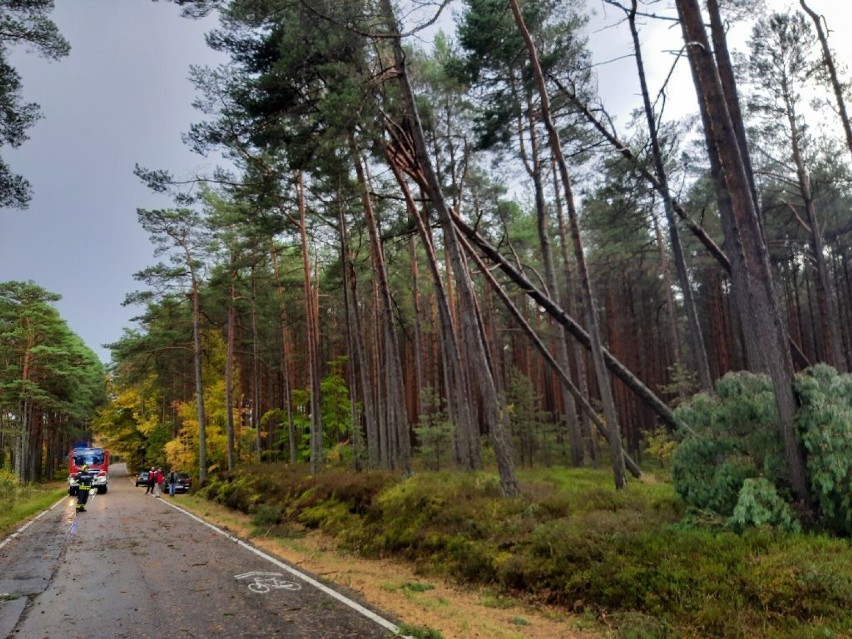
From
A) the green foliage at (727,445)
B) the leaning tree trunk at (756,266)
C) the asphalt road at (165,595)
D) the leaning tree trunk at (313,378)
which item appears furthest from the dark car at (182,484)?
the leaning tree trunk at (756,266)

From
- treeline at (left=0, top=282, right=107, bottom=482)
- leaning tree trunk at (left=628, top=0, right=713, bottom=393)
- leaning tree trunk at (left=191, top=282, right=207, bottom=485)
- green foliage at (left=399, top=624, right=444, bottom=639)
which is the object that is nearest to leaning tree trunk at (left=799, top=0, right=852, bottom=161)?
leaning tree trunk at (left=628, top=0, right=713, bottom=393)

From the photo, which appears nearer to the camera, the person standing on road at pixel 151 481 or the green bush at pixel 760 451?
the green bush at pixel 760 451

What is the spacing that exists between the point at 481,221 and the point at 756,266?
15.4 m

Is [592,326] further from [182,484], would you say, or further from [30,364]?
[30,364]

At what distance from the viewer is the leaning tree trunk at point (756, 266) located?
659 cm

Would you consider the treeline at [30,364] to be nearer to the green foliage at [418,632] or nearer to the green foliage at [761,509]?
the green foliage at [418,632]

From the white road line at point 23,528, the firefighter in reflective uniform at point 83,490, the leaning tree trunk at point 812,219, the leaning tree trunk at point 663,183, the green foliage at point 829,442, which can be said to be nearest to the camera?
the green foliage at point 829,442

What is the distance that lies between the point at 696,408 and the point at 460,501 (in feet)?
16.2

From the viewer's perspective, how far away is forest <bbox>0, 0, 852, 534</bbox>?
7.48 meters

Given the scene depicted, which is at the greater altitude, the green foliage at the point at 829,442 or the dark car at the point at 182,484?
the green foliage at the point at 829,442

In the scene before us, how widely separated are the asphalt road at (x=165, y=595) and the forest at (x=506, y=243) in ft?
15.9

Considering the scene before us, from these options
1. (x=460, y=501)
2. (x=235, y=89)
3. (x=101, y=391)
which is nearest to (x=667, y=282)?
(x=460, y=501)

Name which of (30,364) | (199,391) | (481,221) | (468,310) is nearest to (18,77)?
(468,310)

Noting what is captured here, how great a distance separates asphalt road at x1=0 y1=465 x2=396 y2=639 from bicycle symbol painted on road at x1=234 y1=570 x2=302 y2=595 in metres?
0.01
